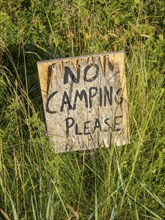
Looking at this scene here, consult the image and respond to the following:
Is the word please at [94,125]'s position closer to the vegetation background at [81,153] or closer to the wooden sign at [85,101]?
the wooden sign at [85,101]

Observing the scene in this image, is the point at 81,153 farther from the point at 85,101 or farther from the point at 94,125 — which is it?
the point at 85,101

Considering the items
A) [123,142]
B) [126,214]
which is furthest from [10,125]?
[126,214]

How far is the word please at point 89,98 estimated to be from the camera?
243cm

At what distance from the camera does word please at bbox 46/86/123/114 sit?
243cm

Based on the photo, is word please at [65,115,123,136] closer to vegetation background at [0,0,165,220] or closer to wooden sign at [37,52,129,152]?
wooden sign at [37,52,129,152]

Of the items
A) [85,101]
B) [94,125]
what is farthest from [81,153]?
[85,101]

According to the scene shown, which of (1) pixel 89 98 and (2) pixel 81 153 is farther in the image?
(2) pixel 81 153

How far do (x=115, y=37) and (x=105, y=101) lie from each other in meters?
0.85

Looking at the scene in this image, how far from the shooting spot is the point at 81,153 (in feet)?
8.69

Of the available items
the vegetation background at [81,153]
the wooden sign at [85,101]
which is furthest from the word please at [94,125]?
the vegetation background at [81,153]

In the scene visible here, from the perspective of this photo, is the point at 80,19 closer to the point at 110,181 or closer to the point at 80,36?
the point at 80,36

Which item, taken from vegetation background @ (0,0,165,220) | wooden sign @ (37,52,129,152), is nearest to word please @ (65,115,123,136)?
wooden sign @ (37,52,129,152)

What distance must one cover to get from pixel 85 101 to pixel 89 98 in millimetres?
25

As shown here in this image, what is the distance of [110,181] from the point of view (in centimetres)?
240
